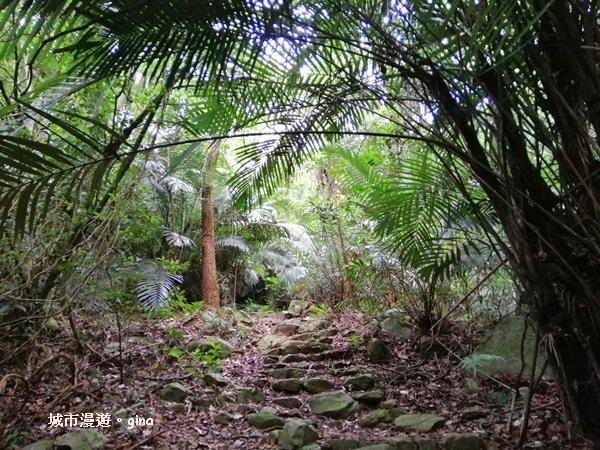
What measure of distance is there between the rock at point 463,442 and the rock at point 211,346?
231 centimetres

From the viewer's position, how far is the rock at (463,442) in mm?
2102

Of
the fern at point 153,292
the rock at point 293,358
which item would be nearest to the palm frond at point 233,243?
the fern at point 153,292

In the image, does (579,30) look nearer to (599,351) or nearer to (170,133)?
(599,351)

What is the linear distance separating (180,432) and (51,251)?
54.5 inches

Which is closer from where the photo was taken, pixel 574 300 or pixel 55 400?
pixel 574 300

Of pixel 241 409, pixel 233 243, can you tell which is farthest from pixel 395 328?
pixel 233 243

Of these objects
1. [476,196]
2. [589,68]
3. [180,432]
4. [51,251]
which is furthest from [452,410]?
[51,251]

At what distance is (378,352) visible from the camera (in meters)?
3.88

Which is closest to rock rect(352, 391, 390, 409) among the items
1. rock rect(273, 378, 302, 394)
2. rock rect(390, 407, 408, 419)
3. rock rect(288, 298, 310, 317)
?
rock rect(390, 407, 408, 419)

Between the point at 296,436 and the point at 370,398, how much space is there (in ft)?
2.63

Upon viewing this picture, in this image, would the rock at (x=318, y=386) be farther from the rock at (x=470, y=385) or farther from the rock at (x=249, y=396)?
the rock at (x=470, y=385)

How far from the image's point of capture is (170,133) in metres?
4.38

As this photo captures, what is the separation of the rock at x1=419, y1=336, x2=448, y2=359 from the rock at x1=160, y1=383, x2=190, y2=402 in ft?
5.97

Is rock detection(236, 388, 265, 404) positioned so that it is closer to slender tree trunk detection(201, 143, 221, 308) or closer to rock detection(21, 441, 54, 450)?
rock detection(21, 441, 54, 450)
